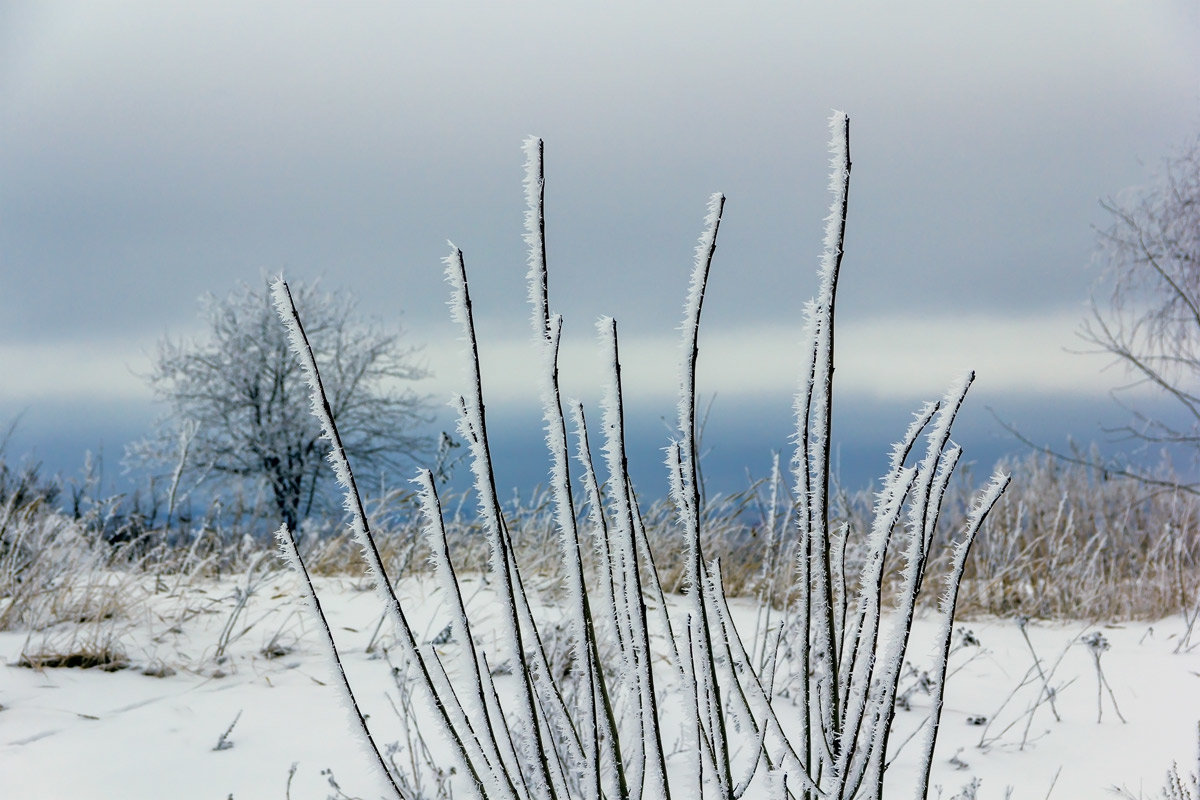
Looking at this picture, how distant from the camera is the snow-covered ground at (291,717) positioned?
1.98 m

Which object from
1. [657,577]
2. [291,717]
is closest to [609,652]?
[291,717]

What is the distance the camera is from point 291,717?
2.36 metres

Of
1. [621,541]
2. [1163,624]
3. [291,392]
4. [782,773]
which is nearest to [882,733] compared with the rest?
[782,773]

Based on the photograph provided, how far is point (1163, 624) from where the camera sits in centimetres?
432

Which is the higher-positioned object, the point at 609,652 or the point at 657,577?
the point at 657,577

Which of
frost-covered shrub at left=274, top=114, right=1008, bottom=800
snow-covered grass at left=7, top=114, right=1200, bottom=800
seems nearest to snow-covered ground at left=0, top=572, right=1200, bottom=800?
snow-covered grass at left=7, top=114, right=1200, bottom=800

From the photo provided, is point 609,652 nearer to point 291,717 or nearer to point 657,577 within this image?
point 291,717

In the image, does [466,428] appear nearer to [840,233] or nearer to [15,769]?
[840,233]

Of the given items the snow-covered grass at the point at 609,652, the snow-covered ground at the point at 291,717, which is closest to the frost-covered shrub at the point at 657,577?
the snow-covered grass at the point at 609,652

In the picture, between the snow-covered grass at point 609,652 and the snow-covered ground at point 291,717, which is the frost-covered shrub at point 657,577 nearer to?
the snow-covered grass at point 609,652

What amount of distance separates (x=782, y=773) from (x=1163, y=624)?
14.7 feet

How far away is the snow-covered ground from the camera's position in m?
1.98

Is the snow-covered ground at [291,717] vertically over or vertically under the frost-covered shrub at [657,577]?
under

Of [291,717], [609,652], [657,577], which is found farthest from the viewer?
[609,652]
